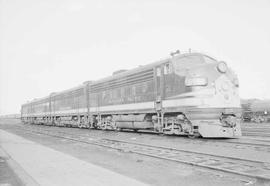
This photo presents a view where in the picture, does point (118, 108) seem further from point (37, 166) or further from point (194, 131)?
point (37, 166)

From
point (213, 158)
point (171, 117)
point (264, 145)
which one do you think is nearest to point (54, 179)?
point (213, 158)

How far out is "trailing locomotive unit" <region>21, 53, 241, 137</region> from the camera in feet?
43.1

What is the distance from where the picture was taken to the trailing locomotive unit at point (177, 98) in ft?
43.1

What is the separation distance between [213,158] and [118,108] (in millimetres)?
11231

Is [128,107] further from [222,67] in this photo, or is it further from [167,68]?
[222,67]

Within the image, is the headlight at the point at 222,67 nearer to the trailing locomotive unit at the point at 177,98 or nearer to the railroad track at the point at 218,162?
the trailing locomotive unit at the point at 177,98

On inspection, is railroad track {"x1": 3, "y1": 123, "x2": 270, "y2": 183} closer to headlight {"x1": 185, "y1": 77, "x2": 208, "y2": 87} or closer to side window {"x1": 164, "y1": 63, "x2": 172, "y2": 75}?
headlight {"x1": 185, "y1": 77, "x2": 208, "y2": 87}

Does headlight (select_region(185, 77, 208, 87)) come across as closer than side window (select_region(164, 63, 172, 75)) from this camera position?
Yes

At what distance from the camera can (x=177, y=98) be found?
14133mm

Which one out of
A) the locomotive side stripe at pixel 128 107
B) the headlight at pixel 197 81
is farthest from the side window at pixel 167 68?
the locomotive side stripe at pixel 128 107

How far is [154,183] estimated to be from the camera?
251 inches

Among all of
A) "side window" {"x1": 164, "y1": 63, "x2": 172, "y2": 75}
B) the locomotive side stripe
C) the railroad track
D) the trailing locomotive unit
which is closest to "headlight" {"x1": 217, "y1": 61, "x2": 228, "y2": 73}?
the trailing locomotive unit

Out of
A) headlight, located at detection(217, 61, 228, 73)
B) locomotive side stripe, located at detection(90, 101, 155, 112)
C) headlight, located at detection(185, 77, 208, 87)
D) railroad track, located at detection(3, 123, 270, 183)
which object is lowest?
railroad track, located at detection(3, 123, 270, 183)

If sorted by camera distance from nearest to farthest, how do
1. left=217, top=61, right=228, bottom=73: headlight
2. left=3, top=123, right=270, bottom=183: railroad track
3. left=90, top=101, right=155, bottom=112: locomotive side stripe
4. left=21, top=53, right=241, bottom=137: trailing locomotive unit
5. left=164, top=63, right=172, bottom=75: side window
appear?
left=3, top=123, right=270, bottom=183: railroad track, left=21, top=53, right=241, bottom=137: trailing locomotive unit, left=217, top=61, right=228, bottom=73: headlight, left=164, top=63, right=172, bottom=75: side window, left=90, top=101, right=155, bottom=112: locomotive side stripe
